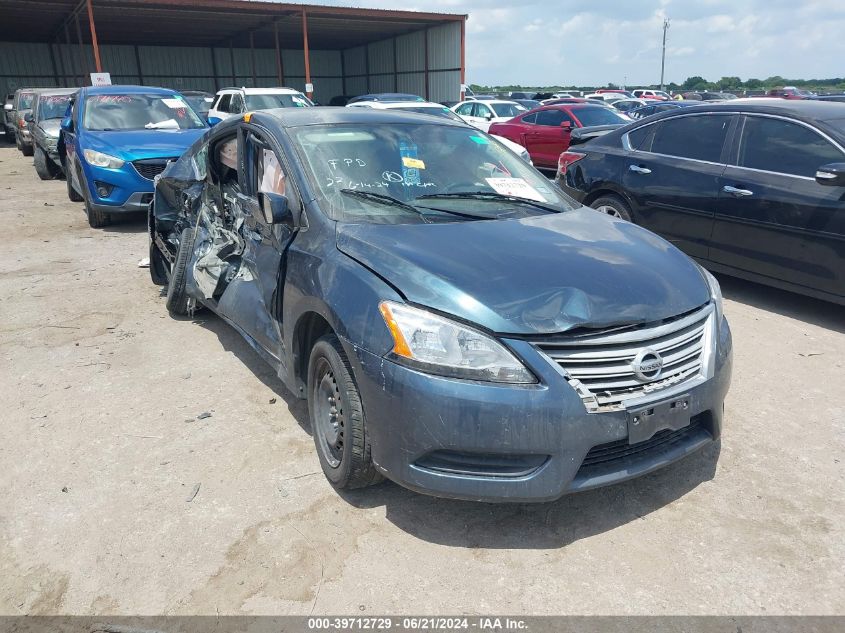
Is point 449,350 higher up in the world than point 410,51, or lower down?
lower down

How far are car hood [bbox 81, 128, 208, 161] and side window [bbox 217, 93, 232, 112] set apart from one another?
26.3 feet

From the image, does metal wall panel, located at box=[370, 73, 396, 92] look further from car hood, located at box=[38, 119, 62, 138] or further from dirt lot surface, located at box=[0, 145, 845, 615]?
dirt lot surface, located at box=[0, 145, 845, 615]

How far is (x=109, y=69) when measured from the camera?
3547cm

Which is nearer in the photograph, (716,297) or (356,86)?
(716,297)

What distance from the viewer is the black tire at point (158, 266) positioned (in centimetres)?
587

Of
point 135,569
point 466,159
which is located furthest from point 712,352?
point 135,569

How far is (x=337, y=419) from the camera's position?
2896mm

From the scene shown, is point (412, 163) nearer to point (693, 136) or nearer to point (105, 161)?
point (693, 136)

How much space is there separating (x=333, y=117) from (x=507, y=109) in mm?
15560

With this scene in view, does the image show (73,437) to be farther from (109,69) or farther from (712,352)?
(109,69)

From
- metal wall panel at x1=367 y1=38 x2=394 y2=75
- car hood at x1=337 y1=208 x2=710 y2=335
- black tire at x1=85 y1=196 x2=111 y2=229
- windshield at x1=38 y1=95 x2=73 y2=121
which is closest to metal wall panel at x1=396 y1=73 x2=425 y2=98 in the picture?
metal wall panel at x1=367 y1=38 x2=394 y2=75

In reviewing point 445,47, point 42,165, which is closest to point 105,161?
point 42,165

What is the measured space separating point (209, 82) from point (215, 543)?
40656 millimetres

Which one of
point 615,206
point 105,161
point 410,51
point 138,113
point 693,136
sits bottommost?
point 615,206
